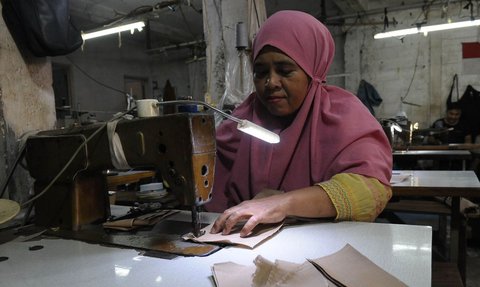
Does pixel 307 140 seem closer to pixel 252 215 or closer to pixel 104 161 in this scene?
pixel 252 215

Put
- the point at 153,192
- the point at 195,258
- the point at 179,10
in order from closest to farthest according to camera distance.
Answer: the point at 195,258, the point at 153,192, the point at 179,10

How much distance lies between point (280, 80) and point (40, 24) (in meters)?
0.88

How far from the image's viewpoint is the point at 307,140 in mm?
1232

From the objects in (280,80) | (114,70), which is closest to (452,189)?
(280,80)

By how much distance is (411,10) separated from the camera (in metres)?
7.60

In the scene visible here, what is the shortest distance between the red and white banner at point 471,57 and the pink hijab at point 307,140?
23.9ft

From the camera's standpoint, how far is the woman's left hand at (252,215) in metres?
0.90

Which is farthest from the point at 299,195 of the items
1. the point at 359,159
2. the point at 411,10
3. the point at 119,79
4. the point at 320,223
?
the point at 119,79

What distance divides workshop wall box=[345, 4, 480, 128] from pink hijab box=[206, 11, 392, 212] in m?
7.05

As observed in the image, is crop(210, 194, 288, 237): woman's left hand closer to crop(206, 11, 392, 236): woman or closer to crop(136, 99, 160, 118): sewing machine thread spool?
crop(206, 11, 392, 236): woman

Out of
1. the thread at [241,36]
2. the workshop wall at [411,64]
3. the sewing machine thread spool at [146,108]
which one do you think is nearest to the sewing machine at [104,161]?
the sewing machine thread spool at [146,108]

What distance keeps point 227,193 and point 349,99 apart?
0.57m

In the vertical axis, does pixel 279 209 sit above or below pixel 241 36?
below

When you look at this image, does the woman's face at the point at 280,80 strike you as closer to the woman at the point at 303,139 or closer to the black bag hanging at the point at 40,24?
the woman at the point at 303,139
